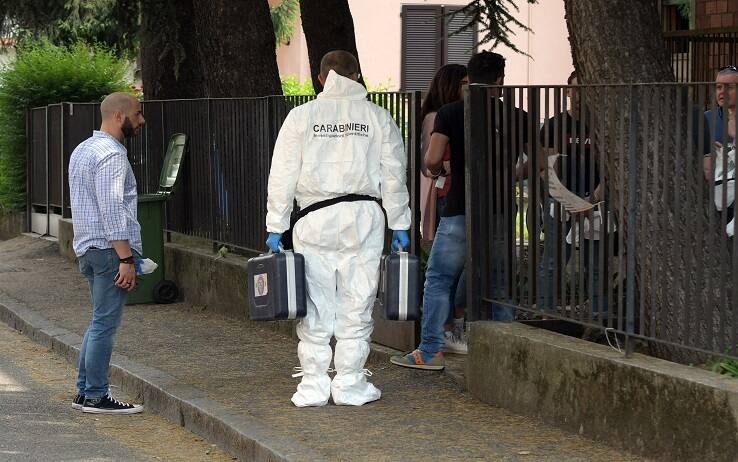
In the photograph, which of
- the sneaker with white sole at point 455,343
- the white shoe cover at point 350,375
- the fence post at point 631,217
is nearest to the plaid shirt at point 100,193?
the white shoe cover at point 350,375

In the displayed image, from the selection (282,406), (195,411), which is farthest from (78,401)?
(282,406)

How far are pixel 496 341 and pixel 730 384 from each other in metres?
2.02

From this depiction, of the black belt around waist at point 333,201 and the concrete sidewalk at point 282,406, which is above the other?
the black belt around waist at point 333,201

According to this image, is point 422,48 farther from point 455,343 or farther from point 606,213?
point 606,213

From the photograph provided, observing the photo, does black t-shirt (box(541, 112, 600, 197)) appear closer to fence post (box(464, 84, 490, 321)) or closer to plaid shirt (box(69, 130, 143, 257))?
fence post (box(464, 84, 490, 321))

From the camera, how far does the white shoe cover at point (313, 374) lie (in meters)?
7.98

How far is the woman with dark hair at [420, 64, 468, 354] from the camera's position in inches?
360

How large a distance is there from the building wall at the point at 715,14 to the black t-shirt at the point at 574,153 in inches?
350

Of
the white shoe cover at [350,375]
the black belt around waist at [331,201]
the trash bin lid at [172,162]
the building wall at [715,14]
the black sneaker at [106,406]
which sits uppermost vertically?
the building wall at [715,14]

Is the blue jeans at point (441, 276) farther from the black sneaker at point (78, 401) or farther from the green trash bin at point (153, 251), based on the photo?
the green trash bin at point (153, 251)

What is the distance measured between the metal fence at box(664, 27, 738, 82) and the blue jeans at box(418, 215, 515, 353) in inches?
277

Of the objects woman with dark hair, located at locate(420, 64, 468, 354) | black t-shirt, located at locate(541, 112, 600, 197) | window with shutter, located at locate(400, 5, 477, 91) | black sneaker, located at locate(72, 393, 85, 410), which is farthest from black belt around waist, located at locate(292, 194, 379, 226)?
window with shutter, located at locate(400, 5, 477, 91)

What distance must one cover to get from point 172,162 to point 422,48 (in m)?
19.0

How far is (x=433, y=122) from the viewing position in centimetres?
916
